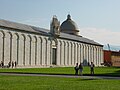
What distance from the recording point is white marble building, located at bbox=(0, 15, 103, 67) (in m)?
61.8

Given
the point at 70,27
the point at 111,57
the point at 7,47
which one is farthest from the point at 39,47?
the point at 111,57

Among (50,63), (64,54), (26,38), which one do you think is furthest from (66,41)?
(26,38)

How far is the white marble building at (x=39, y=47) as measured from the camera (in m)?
61.8

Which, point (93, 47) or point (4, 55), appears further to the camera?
point (93, 47)

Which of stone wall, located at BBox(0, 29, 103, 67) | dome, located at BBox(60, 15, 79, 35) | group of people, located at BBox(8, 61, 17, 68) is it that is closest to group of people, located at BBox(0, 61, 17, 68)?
group of people, located at BBox(8, 61, 17, 68)

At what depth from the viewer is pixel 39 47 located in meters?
73.0

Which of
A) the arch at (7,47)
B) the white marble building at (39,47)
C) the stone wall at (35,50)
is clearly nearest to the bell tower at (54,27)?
the white marble building at (39,47)

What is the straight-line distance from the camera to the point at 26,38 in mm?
67812

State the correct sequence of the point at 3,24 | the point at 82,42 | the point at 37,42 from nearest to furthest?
the point at 3,24 → the point at 37,42 → the point at 82,42

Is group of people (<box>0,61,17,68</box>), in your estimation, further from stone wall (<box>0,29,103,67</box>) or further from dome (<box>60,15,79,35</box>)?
dome (<box>60,15,79,35</box>)

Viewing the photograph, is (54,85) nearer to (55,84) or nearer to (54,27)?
(55,84)

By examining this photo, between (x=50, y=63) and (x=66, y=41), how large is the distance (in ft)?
38.0

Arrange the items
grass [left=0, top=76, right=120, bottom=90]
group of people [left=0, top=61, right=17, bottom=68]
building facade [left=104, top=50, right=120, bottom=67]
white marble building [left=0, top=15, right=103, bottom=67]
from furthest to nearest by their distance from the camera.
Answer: building facade [left=104, top=50, right=120, bottom=67] < white marble building [left=0, top=15, right=103, bottom=67] < group of people [left=0, top=61, right=17, bottom=68] < grass [left=0, top=76, right=120, bottom=90]

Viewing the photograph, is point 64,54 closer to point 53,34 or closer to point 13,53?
point 53,34
